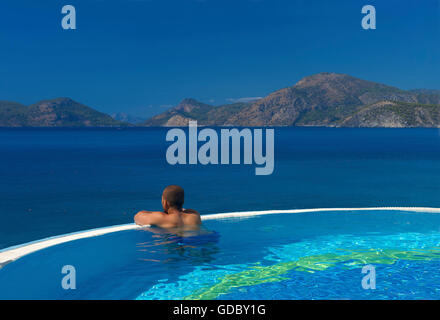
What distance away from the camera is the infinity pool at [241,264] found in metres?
8.09

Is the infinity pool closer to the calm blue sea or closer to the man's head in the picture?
the man's head

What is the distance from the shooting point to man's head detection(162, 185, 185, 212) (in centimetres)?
977

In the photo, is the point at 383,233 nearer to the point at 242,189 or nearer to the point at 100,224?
the point at 100,224

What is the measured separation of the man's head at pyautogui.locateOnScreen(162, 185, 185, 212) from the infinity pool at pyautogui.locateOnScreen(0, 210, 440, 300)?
0.90m

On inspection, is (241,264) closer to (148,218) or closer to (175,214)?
(175,214)

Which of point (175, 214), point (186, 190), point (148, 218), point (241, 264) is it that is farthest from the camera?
point (186, 190)

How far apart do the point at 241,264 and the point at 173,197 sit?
2224 mm

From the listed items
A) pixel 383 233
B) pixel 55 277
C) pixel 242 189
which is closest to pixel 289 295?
pixel 55 277

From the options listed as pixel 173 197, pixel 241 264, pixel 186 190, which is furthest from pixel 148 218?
pixel 186 190

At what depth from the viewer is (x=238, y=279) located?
8.87 metres

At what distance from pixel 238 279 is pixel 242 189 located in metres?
22.5

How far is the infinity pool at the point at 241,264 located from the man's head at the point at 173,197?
899 mm

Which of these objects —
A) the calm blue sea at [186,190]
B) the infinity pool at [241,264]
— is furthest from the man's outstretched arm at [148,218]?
the calm blue sea at [186,190]

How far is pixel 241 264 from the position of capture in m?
9.87
